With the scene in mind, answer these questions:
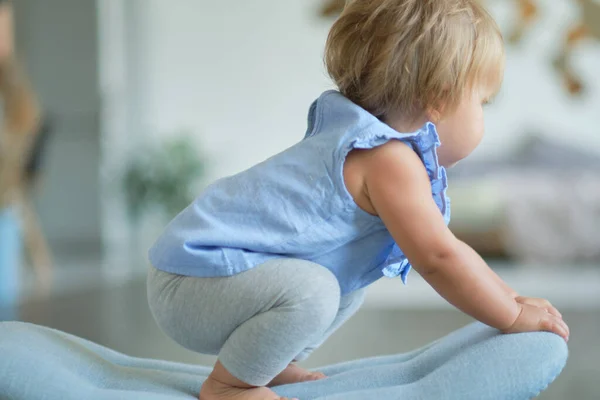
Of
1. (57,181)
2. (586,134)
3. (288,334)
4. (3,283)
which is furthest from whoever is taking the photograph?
(586,134)

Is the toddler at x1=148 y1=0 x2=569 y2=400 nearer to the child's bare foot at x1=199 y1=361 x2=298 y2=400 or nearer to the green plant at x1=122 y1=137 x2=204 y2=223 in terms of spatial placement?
the child's bare foot at x1=199 y1=361 x2=298 y2=400

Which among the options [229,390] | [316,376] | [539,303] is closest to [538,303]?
[539,303]

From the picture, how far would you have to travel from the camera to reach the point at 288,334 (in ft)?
3.48

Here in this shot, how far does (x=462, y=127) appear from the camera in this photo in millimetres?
1177

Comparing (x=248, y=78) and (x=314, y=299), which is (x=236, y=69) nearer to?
(x=248, y=78)

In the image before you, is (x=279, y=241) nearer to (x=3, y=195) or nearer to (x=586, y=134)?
(x=3, y=195)

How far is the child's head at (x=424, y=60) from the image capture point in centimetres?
113

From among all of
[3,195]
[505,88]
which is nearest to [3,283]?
[3,195]

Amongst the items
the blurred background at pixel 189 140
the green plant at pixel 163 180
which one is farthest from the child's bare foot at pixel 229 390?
the green plant at pixel 163 180

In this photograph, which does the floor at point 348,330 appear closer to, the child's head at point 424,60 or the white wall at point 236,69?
the child's head at point 424,60

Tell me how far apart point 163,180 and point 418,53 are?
5686 millimetres

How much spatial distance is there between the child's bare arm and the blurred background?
101 inches

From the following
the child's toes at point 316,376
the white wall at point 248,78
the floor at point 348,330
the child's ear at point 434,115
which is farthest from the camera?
the white wall at point 248,78

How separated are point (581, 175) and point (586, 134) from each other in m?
1.90
